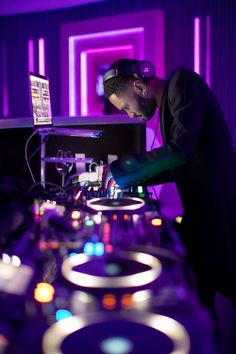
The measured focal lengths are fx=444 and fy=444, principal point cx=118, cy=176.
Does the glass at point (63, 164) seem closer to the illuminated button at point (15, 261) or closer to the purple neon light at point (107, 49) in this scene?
the illuminated button at point (15, 261)

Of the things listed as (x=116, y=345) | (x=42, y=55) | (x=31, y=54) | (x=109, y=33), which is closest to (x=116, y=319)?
(x=116, y=345)

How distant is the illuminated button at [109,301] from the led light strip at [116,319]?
0.03 meters

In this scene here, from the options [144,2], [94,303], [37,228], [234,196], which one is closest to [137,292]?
[94,303]

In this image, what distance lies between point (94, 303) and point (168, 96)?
0.92 metres

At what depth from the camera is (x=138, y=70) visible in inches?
56.3

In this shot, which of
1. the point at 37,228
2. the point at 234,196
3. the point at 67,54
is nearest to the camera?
the point at 37,228

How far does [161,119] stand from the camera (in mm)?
1472

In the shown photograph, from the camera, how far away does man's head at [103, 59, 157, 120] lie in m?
1.43

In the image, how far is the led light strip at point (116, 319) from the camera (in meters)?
0.48

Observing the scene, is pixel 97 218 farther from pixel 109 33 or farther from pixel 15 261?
pixel 109 33

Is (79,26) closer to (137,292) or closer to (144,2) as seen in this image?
(144,2)

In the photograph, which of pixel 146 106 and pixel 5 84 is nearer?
pixel 146 106

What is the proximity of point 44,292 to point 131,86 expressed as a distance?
3.26ft

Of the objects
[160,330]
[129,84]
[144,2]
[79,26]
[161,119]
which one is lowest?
[160,330]
